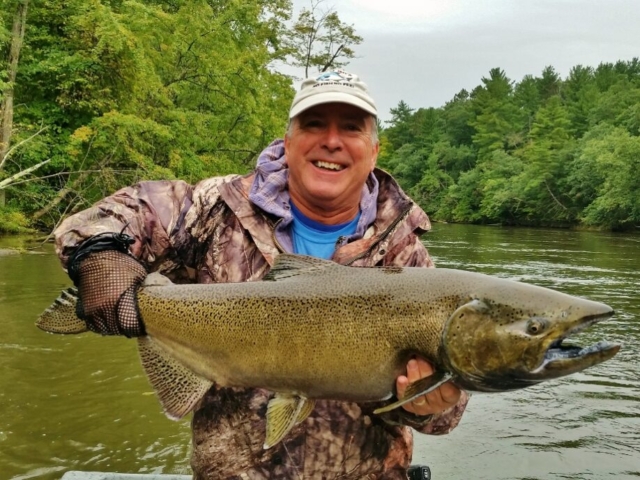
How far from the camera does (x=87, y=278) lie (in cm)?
240

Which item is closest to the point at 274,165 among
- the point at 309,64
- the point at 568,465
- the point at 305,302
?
the point at 305,302

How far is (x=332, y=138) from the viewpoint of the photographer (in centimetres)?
269

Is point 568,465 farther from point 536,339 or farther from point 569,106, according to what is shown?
point 569,106

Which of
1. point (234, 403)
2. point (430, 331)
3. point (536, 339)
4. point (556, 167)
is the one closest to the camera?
point (536, 339)

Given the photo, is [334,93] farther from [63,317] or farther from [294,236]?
[63,317]

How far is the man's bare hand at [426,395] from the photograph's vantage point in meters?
2.23

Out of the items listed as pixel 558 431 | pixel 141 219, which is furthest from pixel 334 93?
pixel 558 431

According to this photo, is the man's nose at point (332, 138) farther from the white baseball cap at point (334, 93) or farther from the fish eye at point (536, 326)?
the fish eye at point (536, 326)

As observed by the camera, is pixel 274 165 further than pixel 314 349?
Yes

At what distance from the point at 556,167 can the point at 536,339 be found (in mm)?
58197

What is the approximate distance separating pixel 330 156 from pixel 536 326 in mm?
1126

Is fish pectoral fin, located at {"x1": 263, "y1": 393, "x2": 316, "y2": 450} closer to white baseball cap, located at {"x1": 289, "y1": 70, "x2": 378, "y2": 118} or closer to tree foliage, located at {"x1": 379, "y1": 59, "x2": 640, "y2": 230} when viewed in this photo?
white baseball cap, located at {"x1": 289, "y1": 70, "x2": 378, "y2": 118}

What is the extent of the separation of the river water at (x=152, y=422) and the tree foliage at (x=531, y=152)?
38.4 meters

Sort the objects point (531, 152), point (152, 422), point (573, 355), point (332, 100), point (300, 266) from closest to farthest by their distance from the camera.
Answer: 1. point (573, 355)
2. point (300, 266)
3. point (332, 100)
4. point (152, 422)
5. point (531, 152)
